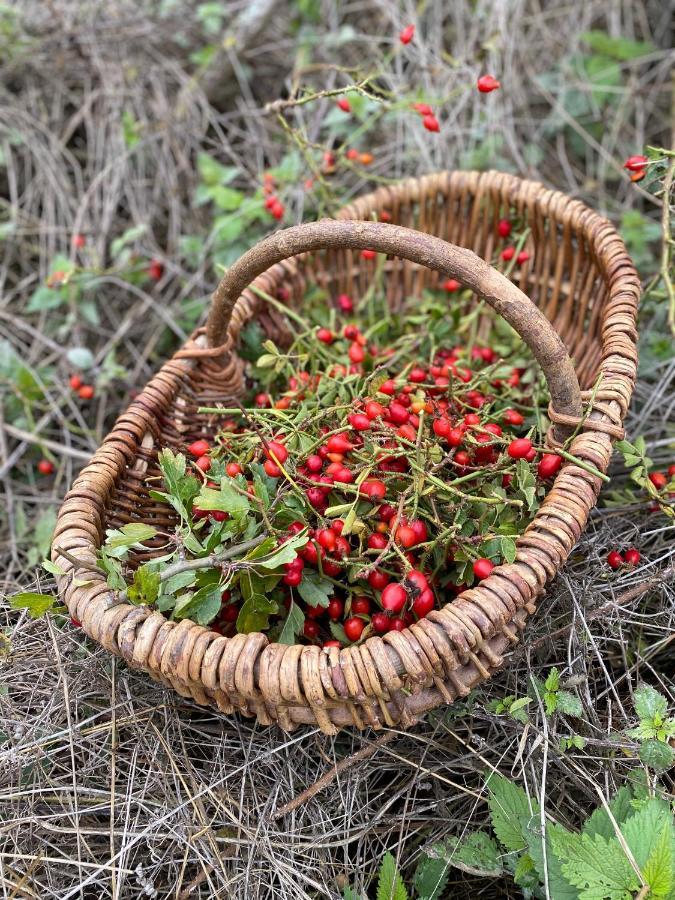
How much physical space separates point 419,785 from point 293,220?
1769mm

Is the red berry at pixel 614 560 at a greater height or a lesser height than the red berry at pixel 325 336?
lesser

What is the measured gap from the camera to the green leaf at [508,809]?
1171mm

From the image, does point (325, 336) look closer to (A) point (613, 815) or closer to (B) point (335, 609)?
(B) point (335, 609)

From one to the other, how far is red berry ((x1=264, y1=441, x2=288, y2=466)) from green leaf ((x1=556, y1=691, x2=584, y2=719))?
632 mm

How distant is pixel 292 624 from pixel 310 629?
0.28 feet

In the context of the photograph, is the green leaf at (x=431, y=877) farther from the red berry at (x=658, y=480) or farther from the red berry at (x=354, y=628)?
the red berry at (x=658, y=480)

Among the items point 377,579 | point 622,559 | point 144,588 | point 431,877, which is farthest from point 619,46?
point 431,877

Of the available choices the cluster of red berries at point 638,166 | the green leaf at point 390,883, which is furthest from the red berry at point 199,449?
the cluster of red berries at point 638,166

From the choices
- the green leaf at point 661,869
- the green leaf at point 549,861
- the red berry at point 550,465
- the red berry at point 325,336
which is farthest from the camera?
the red berry at point 325,336

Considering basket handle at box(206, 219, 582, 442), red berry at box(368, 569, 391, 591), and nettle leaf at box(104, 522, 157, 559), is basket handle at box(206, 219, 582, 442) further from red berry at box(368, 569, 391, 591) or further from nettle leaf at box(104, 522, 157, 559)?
nettle leaf at box(104, 522, 157, 559)

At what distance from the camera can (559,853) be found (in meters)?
1.07

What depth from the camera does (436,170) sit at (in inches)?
95.7

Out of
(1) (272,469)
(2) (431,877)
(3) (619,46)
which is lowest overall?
(2) (431,877)

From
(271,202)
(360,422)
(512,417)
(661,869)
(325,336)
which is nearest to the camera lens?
(661,869)
